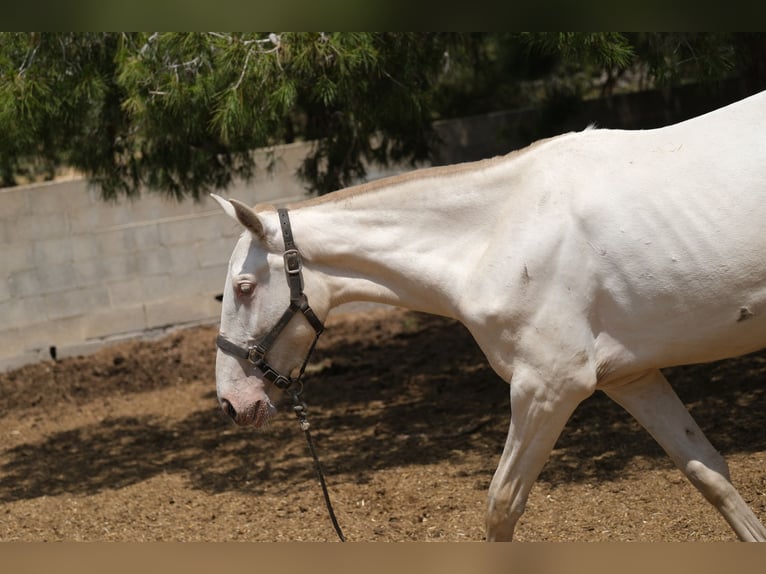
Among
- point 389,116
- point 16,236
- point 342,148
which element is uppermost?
point 389,116

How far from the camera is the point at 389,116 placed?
577 centimetres

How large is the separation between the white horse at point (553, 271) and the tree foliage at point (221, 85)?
1.52 meters

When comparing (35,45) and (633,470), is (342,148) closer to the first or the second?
(35,45)

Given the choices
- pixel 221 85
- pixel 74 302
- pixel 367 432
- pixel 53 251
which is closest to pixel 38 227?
pixel 53 251

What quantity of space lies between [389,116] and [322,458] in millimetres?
2248

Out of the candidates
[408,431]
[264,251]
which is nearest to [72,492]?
[408,431]

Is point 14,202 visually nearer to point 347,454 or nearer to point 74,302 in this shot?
point 74,302

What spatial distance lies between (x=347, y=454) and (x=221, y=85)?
2.50 m

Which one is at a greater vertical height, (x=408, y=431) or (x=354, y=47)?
(x=354, y=47)

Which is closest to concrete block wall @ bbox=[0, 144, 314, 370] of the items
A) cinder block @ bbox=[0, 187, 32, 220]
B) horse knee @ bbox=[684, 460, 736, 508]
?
cinder block @ bbox=[0, 187, 32, 220]

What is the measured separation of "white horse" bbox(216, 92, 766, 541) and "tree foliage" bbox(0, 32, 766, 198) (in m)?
1.52

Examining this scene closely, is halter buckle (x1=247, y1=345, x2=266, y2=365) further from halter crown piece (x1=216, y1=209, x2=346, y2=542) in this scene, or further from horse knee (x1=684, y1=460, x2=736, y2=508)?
horse knee (x1=684, y1=460, x2=736, y2=508)

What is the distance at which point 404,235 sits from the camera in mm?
3607

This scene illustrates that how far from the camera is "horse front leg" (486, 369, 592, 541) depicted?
329 centimetres
